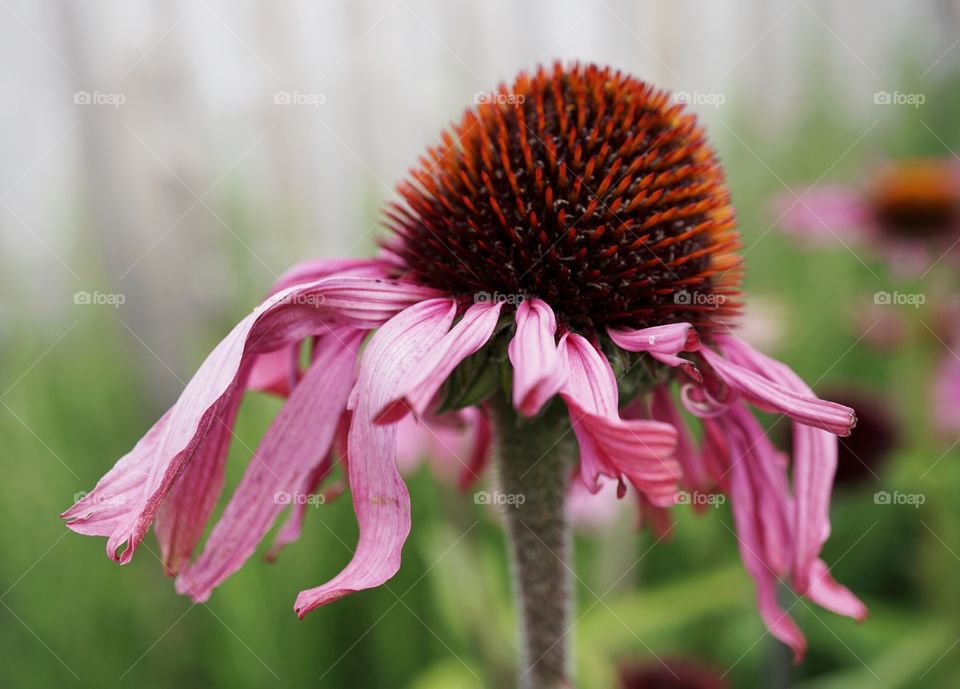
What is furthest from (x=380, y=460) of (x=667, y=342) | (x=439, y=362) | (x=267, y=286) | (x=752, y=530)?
(x=267, y=286)

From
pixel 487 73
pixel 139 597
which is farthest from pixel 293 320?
pixel 487 73

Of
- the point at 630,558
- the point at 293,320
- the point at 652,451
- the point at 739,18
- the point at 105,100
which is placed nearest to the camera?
the point at 652,451

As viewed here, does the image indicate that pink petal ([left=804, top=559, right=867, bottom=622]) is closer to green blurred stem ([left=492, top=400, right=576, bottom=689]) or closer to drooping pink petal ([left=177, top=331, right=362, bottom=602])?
green blurred stem ([left=492, top=400, right=576, bottom=689])

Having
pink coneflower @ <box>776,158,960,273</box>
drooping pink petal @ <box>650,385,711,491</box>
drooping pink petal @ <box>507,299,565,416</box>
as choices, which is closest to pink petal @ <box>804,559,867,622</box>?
drooping pink petal @ <box>650,385,711,491</box>

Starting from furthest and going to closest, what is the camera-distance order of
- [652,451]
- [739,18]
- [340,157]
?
[739,18] → [340,157] → [652,451]

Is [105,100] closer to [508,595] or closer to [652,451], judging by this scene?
[508,595]

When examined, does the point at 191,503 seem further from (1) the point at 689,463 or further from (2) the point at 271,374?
(1) the point at 689,463
